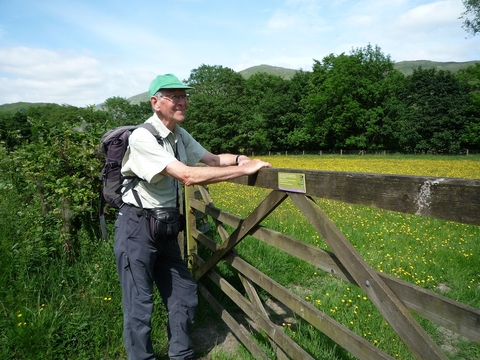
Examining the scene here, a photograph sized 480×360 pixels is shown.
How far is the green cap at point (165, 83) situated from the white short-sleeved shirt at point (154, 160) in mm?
222

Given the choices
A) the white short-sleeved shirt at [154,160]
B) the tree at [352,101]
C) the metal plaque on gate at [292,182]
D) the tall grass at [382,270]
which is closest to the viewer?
the metal plaque on gate at [292,182]

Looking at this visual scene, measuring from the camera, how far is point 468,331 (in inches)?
55.7

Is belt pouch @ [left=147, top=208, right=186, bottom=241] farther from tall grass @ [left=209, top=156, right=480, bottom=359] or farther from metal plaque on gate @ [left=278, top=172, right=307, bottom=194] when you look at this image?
tall grass @ [left=209, top=156, right=480, bottom=359]

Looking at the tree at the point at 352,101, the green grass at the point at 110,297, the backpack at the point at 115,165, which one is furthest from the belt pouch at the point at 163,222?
the tree at the point at 352,101

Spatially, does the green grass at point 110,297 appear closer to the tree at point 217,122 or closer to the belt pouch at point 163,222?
the belt pouch at point 163,222

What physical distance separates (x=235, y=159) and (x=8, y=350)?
263cm

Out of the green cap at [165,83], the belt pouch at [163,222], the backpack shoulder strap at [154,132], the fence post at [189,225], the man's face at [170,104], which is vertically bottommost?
the fence post at [189,225]

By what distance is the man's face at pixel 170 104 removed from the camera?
2844 millimetres

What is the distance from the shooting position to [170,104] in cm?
286

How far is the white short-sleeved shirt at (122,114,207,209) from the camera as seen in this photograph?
2572 mm

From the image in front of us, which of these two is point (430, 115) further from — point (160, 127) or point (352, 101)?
point (160, 127)

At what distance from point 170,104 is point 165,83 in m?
0.17

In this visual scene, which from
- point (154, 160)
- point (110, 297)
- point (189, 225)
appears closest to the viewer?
point (154, 160)

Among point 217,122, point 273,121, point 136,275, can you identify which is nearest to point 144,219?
point 136,275
